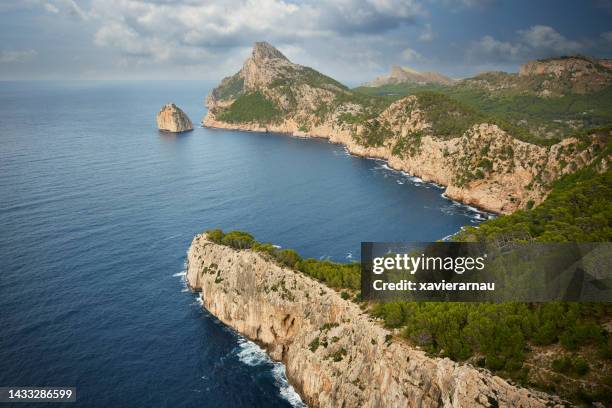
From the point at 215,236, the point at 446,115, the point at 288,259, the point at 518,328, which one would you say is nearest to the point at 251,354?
the point at 288,259

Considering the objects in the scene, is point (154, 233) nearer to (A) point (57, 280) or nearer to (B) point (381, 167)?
(A) point (57, 280)

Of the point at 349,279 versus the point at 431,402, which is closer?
the point at 431,402

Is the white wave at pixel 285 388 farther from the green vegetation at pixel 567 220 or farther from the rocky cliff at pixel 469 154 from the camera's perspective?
the rocky cliff at pixel 469 154

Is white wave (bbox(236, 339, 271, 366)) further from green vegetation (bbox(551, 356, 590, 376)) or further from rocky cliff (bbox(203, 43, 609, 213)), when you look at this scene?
rocky cliff (bbox(203, 43, 609, 213))

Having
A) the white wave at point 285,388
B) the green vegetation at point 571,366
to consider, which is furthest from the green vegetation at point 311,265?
the green vegetation at point 571,366

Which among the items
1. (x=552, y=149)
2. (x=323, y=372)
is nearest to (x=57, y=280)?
(x=323, y=372)
